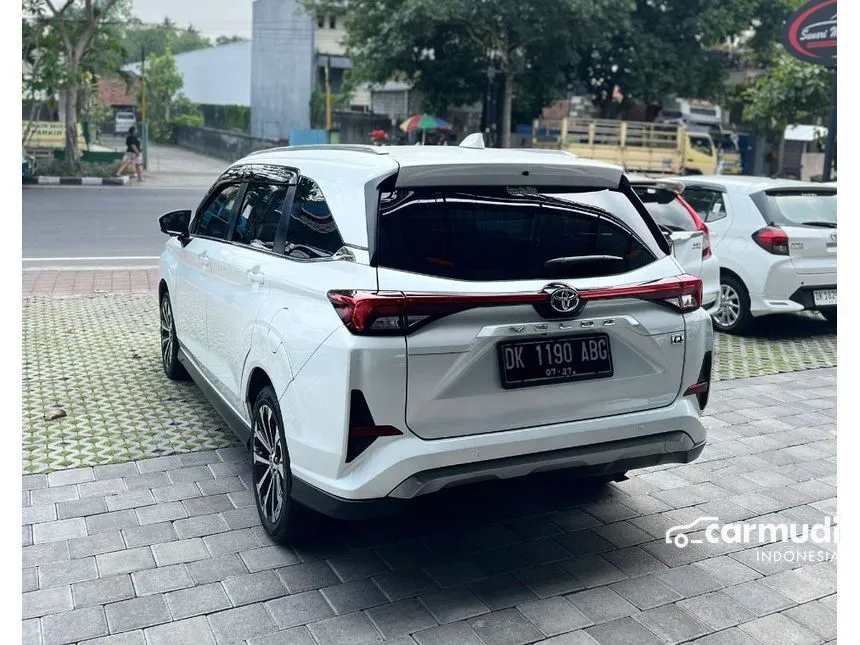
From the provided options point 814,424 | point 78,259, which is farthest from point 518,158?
point 78,259

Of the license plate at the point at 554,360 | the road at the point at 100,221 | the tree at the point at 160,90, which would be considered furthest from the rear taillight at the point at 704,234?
the tree at the point at 160,90

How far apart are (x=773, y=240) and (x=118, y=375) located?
598cm

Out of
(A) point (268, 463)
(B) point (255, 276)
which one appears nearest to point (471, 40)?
(B) point (255, 276)

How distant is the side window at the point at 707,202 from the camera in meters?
9.09

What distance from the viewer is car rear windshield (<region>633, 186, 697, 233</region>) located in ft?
27.5

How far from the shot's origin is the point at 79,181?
86.2 ft

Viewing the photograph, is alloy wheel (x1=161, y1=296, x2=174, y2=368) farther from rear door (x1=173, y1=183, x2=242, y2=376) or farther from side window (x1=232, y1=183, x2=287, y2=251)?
Answer: side window (x1=232, y1=183, x2=287, y2=251)

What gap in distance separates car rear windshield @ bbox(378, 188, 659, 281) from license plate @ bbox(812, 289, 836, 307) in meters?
5.44

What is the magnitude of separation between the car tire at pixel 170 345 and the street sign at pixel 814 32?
11500mm

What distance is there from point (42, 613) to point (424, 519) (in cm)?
173

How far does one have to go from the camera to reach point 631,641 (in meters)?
3.30

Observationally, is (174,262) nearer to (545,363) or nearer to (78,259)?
(545,363)

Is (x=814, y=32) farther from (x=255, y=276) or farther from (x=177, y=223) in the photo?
(x=255, y=276)

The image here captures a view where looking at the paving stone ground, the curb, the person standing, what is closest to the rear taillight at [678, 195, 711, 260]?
the paving stone ground
